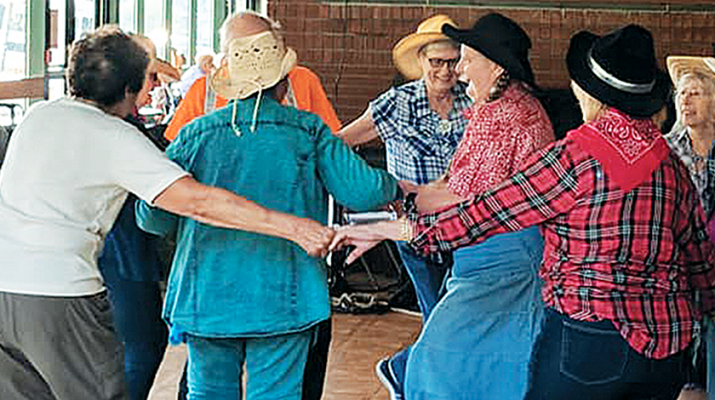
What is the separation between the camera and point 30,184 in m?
3.56

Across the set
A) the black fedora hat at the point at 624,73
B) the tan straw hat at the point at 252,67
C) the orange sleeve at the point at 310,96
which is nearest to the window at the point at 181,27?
the orange sleeve at the point at 310,96

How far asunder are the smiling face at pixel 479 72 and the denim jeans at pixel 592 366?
116 cm

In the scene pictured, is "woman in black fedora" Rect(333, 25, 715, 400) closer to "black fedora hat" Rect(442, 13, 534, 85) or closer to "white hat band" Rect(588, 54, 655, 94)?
"white hat band" Rect(588, 54, 655, 94)

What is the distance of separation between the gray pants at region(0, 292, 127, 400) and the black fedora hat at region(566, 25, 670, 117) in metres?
1.40

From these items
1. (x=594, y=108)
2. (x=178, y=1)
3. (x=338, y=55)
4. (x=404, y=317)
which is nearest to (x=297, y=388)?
(x=594, y=108)

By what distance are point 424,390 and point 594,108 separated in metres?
1.38

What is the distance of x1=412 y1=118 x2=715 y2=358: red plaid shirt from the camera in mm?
3285

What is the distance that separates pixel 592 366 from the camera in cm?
331

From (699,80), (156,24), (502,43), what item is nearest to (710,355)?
(699,80)

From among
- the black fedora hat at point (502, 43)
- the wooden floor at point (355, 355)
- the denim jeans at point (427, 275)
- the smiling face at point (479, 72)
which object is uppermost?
the black fedora hat at point (502, 43)

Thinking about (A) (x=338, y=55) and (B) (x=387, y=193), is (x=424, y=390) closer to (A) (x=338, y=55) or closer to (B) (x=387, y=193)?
(B) (x=387, y=193)

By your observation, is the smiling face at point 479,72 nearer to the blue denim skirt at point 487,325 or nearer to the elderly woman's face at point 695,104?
the blue denim skirt at point 487,325

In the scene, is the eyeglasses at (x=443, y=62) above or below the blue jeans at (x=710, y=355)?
above

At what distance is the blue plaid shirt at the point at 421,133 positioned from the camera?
17.5 ft
